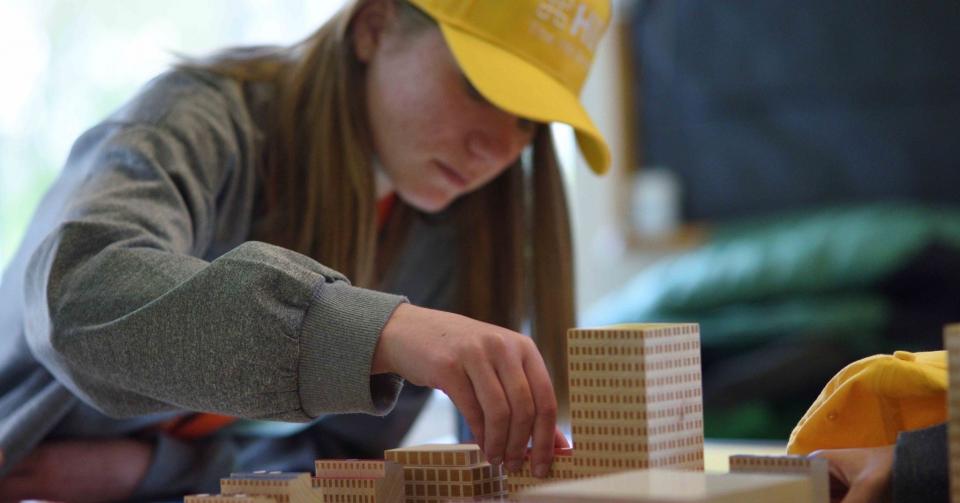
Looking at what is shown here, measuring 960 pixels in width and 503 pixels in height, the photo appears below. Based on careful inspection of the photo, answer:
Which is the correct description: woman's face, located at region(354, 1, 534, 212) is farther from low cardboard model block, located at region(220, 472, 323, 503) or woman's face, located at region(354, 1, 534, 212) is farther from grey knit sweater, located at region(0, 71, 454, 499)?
low cardboard model block, located at region(220, 472, 323, 503)

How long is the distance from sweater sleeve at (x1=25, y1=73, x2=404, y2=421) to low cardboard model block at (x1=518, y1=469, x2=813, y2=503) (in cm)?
16

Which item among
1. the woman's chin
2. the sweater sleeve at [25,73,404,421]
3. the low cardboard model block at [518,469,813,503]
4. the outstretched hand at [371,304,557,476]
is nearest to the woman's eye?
the woman's chin

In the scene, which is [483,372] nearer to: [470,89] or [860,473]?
[860,473]

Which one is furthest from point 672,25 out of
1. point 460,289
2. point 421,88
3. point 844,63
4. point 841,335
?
point 421,88

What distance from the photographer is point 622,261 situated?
3000 millimetres

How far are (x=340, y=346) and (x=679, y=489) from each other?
209 millimetres

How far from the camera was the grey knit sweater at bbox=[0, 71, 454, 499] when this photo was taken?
0.66m

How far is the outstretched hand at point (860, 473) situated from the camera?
1.96 ft

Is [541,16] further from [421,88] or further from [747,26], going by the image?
[747,26]

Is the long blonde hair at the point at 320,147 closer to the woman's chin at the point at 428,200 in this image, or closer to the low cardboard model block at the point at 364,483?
the woman's chin at the point at 428,200

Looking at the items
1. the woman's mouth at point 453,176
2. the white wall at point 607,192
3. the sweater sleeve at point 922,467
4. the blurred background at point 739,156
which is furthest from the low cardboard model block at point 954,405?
the white wall at point 607,192

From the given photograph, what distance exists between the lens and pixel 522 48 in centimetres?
98

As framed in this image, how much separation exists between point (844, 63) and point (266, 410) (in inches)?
87.9

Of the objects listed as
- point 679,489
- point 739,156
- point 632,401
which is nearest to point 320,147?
point 632,401
